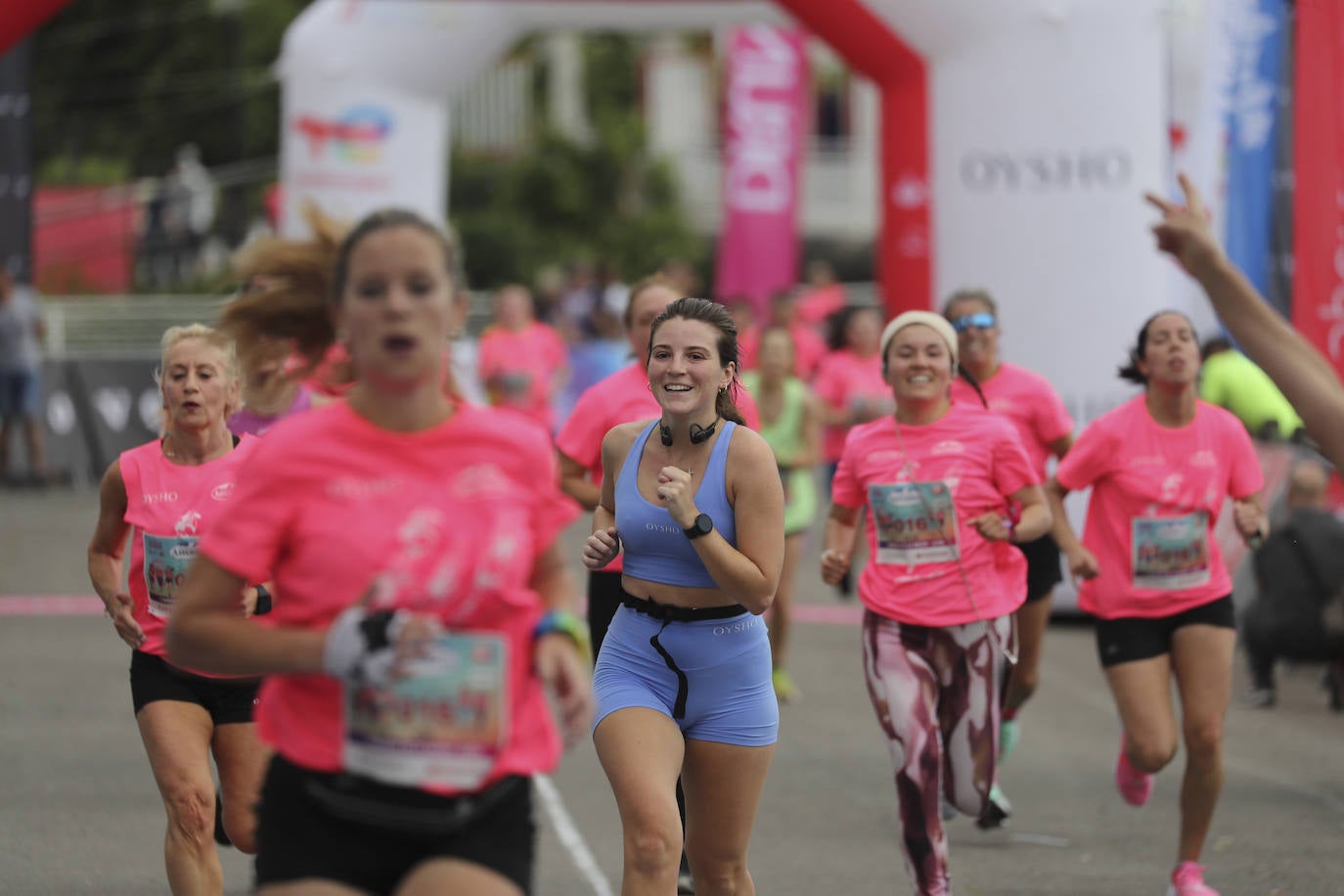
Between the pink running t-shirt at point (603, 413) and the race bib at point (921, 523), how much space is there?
2.28 ft

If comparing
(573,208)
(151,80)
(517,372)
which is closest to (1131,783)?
(517,372)

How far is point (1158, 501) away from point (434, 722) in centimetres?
392

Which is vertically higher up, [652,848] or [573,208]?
[573,208]

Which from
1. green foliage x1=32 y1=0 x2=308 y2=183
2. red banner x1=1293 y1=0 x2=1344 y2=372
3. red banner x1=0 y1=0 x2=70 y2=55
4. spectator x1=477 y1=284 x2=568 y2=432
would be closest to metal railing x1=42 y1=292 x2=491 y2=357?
spectator x1=477 y1=284 x2=568 y2=432

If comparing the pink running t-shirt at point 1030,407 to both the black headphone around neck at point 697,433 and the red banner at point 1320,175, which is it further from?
the black headphone around neck at point 697,433

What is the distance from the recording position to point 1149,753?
253 inches

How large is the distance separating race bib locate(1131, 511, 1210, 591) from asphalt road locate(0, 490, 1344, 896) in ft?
3.85

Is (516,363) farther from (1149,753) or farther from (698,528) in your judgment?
(698,528)

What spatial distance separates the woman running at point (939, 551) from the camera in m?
6.10

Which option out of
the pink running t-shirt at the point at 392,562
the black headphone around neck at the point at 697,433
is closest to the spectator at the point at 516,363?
the black headphone around neck at the point at 697,433

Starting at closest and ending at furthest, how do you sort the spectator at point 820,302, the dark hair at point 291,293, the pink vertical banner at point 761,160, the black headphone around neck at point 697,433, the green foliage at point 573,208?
the dark hair at point 291,293
the black headphone around neck at point 697,433
the spectator at point 820,302
the pink vertical banner at point 761,160
the green foliage at point 573,208

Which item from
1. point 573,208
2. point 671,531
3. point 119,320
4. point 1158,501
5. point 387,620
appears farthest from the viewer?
point 573,208

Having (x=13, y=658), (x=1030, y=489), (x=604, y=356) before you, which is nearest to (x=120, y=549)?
(x=1030, y=489)

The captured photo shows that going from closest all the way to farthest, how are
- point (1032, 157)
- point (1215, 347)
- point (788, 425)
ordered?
point (788, 425), point (1032, 157), point (1215, 347)
